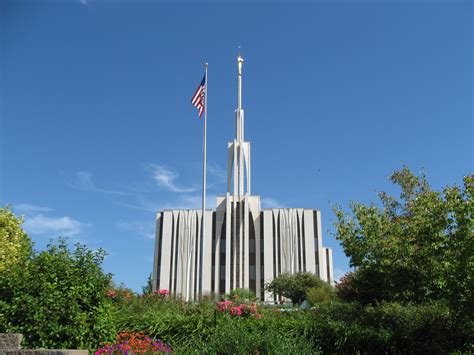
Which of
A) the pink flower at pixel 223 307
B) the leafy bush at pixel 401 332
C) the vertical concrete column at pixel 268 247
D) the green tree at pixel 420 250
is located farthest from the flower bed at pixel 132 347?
the vertical concrete column at pixel 268 247

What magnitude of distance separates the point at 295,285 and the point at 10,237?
77.9ft

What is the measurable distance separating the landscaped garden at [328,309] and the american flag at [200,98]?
1081 cm

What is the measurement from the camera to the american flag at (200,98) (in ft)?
75.9

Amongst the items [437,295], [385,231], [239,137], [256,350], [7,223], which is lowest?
[256,350]

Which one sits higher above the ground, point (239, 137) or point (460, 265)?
point (239, 137)

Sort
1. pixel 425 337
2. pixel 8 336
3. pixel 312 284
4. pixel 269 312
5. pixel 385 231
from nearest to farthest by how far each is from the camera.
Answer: pixel 8 336 < pixel 425 337 < pixel 385 231 < pixel 269 312 < pixel 312 284

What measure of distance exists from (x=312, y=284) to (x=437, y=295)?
2933cm

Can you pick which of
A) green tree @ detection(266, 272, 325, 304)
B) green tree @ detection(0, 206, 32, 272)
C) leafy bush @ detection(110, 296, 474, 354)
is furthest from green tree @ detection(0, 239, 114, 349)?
green tree @ detection(266, 272, 325, 304)

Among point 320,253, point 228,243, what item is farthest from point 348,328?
point 320,253

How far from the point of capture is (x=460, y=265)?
10.6 m

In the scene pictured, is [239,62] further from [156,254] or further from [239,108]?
[156,254]

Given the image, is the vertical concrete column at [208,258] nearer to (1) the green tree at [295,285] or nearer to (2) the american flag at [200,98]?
(1) the green tree at [295,285]

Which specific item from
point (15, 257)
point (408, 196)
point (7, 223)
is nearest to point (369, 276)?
point (408, 196)

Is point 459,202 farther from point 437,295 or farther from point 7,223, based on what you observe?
point 7,223
